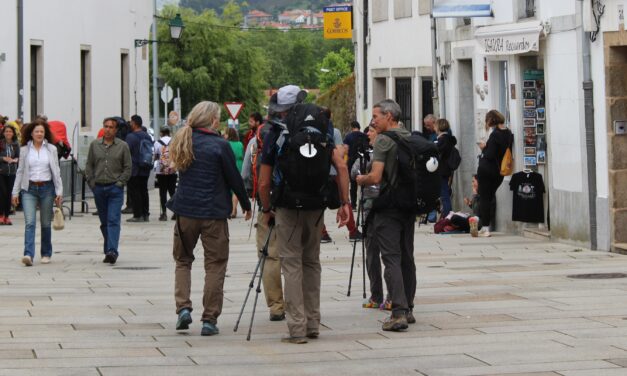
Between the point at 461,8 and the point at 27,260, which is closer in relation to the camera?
the point at 27,260

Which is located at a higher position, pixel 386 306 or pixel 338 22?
pixel 338 22

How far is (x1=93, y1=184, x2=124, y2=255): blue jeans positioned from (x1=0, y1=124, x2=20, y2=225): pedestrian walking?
260 inches

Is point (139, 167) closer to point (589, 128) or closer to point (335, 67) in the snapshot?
point (589, 128)

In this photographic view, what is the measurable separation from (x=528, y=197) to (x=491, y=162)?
101 cm

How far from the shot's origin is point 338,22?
127ft

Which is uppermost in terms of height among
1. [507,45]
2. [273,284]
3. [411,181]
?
[507,45]

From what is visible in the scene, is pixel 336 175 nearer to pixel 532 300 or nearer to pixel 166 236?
pixel 532 300

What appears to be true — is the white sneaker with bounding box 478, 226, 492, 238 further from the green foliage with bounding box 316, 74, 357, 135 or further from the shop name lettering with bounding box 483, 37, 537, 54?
the green foliage with bounding box 316, 74, 357, 135

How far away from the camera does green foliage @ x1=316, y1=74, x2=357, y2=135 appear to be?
146 ft

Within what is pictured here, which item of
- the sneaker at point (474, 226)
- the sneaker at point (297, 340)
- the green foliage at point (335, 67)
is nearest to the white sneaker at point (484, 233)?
the sneaker at point (474, 226)

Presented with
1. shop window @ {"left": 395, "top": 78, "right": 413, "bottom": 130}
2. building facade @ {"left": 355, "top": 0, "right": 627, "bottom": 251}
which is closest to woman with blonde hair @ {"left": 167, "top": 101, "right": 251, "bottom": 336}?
building facade @ {"left": 355, "top": 0, "right": 627, "bottom": 251}

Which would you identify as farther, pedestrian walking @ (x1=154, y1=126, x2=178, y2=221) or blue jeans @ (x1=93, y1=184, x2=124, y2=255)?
pedestrian walking @ (x1=154, y1=126, x2=178, y2=221)

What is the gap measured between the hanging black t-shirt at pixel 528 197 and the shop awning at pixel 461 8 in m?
2.70

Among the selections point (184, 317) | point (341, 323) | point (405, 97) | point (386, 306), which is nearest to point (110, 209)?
point (386, 306)
